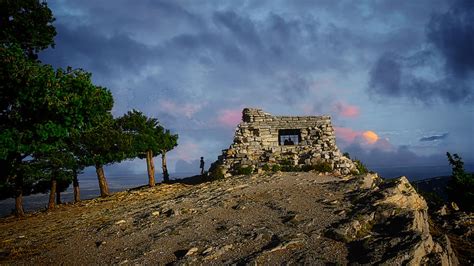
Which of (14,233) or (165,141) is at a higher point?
(165,141)

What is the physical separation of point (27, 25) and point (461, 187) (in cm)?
4203

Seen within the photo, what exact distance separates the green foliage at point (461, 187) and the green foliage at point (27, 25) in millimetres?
39939

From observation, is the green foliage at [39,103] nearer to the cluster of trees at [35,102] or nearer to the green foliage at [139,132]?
the cluster of trees at [35,102]

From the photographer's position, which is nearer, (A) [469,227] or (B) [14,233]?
(A) [469,227]

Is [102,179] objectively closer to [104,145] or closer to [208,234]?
[104,145]

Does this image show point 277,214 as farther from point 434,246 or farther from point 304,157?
point 304,157

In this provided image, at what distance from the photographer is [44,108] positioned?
13.9 m

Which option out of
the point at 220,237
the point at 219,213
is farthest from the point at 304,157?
the point at 220,237

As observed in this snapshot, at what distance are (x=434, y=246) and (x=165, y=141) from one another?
98.7ft

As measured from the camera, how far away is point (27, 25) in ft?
56.9

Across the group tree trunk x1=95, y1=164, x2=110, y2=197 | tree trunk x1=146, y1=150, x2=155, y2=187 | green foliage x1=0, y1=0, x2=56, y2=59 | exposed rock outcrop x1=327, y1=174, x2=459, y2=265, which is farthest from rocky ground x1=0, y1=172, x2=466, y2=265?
tree trunk x1=146, y1=150, x2=155, y2=187

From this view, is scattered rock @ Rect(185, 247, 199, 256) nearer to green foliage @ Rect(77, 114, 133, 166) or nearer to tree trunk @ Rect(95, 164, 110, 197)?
green foliage @ Rect(77, 114, 133, 166)

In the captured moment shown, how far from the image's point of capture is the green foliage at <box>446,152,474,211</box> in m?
34.8

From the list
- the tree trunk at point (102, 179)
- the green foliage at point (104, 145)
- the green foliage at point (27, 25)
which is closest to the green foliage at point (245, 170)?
the green foliage at point (104, 145)
